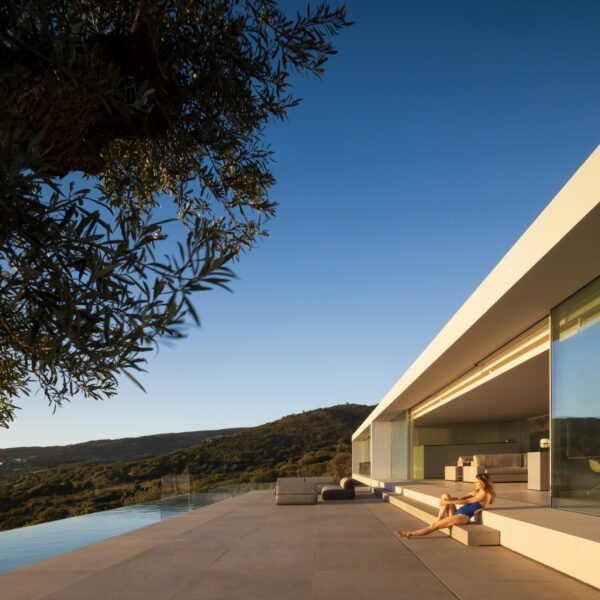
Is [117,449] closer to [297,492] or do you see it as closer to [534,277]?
[297,492]

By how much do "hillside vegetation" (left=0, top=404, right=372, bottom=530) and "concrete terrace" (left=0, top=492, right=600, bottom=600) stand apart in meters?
8.15

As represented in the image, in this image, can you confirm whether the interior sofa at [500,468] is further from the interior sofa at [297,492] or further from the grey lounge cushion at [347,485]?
the interior sofa at [297,492]

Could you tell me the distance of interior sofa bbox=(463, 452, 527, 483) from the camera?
16281mm

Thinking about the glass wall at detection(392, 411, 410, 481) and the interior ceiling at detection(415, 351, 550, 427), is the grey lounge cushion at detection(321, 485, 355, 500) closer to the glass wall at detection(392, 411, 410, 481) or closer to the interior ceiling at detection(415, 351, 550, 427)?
the interior ceiling at detection(415, 351, 550, 427)

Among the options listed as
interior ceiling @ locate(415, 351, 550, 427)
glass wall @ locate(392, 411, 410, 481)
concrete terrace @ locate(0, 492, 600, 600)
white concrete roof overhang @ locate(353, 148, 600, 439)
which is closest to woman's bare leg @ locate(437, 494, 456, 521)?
concrete terrace @ locate(0, 492, 600, 600)

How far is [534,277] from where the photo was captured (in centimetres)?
664

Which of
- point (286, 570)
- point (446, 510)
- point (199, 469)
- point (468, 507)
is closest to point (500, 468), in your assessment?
point (446, 510)

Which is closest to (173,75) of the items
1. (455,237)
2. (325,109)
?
(325,109)

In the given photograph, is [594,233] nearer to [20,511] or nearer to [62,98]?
[62,98]

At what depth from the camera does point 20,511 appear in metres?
20.5

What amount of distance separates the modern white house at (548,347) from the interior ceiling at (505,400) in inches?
1.4

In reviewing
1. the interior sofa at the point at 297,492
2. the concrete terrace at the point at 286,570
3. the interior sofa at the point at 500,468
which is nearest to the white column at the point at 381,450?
the interior sofa at the point at 500,468

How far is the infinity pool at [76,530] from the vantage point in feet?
23.6

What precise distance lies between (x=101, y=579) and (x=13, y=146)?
4.29m
